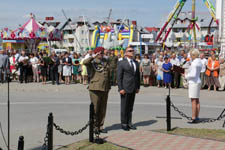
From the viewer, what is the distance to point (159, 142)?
24.1 feet

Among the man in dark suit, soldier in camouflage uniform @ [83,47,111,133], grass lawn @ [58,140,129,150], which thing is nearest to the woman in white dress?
the man in dark suit

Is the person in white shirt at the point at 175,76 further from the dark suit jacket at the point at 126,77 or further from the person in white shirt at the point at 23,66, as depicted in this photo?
the dark suit jacket at the point at 126,77

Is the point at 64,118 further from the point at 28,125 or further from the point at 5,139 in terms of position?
the point at 5,139

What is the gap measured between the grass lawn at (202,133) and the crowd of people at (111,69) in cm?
885

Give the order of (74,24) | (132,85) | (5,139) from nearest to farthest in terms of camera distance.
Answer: (5,139) < (132,85) < (74,24)

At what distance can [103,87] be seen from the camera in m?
8.13

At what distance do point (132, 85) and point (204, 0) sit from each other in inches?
1509

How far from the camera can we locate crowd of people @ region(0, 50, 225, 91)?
17.4 metres

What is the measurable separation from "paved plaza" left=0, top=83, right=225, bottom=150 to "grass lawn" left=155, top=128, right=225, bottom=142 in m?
0.47

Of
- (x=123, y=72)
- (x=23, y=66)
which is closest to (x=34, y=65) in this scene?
(x=23, y=66)

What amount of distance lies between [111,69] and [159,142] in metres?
10.4

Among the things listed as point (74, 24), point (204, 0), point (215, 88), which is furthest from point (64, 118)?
point (74, 24)

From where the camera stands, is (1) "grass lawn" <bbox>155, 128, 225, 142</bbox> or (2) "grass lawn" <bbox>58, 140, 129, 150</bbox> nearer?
(2) "grass lawn" <bbox>58, 140, 129, 150</bbox>

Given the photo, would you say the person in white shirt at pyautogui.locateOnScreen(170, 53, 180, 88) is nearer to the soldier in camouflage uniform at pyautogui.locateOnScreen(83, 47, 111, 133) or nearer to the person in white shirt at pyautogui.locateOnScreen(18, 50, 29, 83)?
the person in white shirt at pyautogui.locateOnScreen(18, 50, 29, 83)
